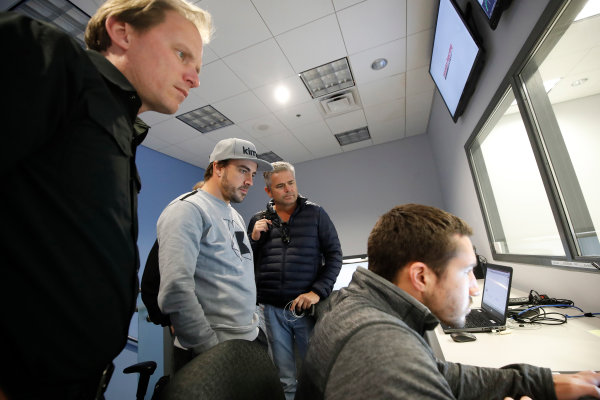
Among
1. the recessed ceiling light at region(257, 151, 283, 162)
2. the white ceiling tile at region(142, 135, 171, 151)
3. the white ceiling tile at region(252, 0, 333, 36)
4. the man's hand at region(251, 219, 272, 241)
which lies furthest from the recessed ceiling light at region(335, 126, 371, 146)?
the man's hand at region(251, 219, 272, 241)

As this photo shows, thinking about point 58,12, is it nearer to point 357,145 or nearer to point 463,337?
point 463,337

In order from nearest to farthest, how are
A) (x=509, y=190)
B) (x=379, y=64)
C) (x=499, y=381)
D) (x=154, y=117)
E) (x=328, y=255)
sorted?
(x=499, y=381)
(x=328, y=255)
(x=509, y=190)
(x=379, y=64)
(x=154, y=117)

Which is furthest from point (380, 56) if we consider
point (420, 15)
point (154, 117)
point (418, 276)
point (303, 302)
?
point (154, 117)

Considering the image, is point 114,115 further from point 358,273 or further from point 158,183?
point 158,183

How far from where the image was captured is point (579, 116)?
7.41 ft

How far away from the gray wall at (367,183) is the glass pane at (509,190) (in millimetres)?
1987

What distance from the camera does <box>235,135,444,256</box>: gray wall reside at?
4.73m

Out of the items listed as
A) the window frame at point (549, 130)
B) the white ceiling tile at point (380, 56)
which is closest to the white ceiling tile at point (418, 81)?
the white ceiling tile at point (380, 56)

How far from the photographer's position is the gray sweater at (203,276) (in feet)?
3.45

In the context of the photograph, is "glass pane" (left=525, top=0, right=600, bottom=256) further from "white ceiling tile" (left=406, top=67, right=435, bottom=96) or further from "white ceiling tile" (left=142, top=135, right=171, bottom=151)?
"white ceiling tile" (left=142, top=135, right=171, bottom=151)

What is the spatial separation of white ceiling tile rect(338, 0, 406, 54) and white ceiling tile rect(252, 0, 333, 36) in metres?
0.19

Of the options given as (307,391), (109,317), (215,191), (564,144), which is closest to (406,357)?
(307,391)

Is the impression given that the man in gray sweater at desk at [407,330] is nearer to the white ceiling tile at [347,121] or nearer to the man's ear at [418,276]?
the man's ear at [418,276]

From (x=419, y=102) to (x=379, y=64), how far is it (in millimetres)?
1212
